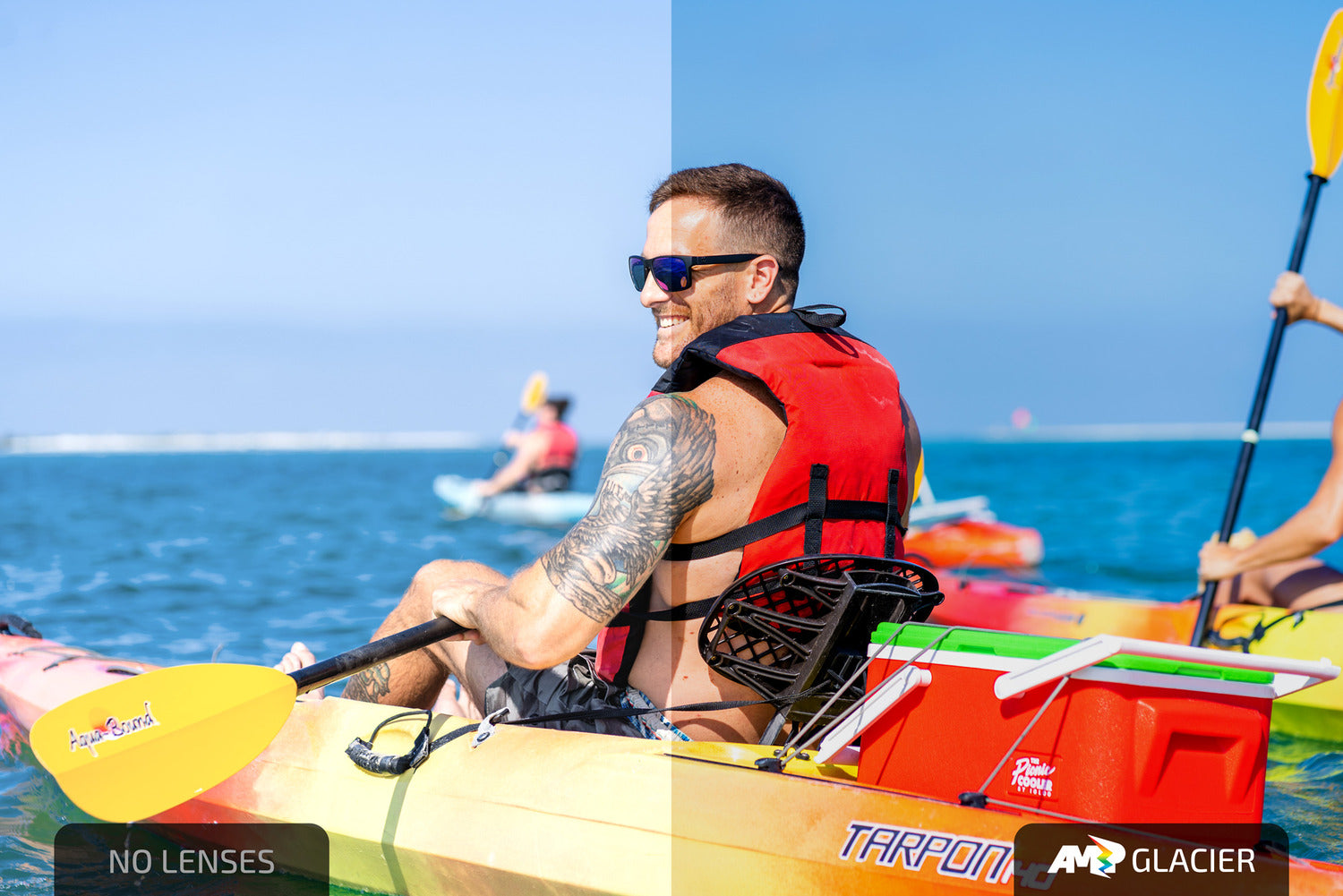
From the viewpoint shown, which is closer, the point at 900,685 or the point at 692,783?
the point at 900,685

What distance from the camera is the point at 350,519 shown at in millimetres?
17922

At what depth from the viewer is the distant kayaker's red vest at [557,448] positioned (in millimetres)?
18141

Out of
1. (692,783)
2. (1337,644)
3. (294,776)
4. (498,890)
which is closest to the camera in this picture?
(692,783)

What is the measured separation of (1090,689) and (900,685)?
16.2 inches

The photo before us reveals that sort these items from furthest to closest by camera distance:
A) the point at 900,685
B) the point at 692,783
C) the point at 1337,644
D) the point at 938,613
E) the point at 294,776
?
the point at 938,613 → the point at 1337,644 → the point at 294,776 → the point at 692,783 → the point at 900,685

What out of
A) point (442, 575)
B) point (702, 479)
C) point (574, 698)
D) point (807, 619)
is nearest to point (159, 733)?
point (442, 575)

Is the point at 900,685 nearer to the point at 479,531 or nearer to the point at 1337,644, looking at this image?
the point at 1337,644

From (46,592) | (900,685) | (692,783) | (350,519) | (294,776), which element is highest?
(900,685)

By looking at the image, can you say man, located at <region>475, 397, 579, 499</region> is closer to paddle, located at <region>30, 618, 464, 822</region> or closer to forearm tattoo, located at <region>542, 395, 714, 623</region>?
paddle, located at <region>30, 618, 464, 822</region>

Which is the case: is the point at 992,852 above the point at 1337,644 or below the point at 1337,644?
above

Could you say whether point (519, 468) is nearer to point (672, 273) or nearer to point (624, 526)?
point (672, 273)

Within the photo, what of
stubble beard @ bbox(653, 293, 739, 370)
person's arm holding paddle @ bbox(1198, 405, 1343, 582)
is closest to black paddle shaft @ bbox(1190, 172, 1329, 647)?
person's arm holding paddle @ bbox(1198, 405, 1343, 582)

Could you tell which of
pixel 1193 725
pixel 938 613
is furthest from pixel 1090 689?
pixel 938 613

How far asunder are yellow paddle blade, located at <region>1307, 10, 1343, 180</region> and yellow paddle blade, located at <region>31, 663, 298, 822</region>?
248 inches
